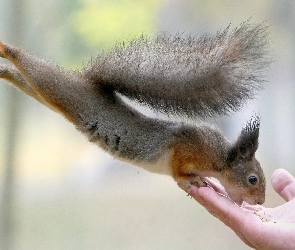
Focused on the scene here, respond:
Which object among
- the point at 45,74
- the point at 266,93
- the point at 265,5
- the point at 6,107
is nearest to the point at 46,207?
the point at 6,107

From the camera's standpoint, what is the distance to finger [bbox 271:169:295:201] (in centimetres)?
175

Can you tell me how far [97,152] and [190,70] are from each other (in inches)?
51.6

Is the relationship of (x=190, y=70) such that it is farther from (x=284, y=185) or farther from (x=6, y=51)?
(x=284, y=185)

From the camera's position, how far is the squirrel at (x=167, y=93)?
1.31 metres

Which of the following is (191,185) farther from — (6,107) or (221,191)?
(6,107)

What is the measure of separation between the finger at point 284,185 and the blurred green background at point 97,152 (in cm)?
69

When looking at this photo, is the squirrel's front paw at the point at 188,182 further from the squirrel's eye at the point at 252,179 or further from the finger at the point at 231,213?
the squirrel's eye at the point at 252,179

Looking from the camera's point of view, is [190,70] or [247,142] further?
[247,142]

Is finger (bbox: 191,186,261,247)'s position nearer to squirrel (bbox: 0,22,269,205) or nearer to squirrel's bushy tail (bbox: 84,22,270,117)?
squirrel (bbox: 0,22,269,205)

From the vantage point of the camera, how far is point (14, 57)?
1.34m

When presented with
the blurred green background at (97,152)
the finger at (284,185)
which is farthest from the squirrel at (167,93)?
the blurred green background at (97,152)

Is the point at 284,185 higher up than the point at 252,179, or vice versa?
the point at 284,185

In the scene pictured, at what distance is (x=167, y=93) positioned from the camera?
1.37m

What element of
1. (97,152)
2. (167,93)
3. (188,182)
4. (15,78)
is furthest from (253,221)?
(97,152)
